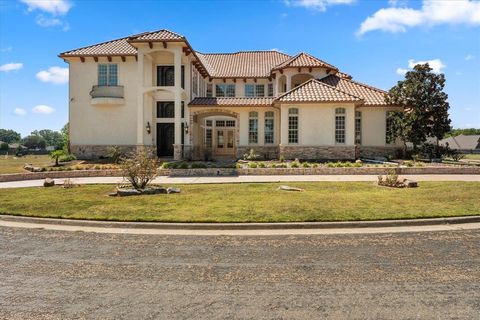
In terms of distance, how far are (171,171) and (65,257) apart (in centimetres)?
1421

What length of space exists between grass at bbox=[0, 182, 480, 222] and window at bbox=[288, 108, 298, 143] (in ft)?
36.1

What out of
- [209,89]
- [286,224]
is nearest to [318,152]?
[209,89]

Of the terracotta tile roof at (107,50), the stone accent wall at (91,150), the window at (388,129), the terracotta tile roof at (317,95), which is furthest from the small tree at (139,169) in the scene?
the window at (388,129)

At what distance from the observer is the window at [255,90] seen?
3722 centimetres

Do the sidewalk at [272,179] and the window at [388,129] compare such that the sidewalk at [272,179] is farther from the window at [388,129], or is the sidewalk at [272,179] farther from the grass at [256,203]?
the window at [388,129]

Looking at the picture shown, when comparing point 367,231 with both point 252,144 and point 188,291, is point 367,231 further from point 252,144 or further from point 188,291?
point 252,144

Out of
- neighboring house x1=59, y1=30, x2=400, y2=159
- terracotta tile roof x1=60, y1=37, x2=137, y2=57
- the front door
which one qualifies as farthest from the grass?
the front door

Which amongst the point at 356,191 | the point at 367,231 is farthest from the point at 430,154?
the point at 367,231

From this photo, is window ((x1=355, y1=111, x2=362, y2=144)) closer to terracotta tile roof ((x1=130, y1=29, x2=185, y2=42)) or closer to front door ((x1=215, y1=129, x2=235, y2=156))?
front door ((x1=215, y1=129, x2=235, y2=156))

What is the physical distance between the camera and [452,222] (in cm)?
948

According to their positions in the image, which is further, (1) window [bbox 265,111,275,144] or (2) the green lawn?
(1) window [bbox 265,111,275,144]

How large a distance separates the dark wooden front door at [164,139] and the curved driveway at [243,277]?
21.2 metres

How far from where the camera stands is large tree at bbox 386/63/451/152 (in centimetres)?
2639

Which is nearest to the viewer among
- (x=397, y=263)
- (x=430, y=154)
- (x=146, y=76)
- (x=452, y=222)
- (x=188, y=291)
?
(x=188, y=291)
